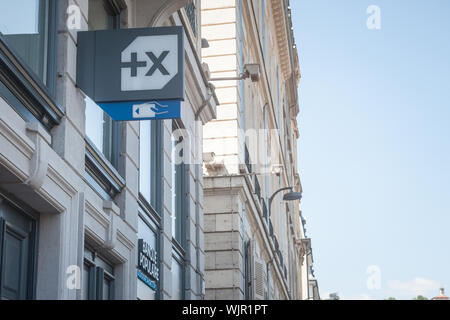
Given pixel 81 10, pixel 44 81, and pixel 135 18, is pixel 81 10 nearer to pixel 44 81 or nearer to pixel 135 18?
pixel 44 81

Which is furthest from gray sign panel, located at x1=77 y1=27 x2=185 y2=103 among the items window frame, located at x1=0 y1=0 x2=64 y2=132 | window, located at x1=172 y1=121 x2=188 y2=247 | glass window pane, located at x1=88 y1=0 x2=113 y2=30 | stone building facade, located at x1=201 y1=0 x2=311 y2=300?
stone building facade, located at x1=201 y1=0 x2=311 y2=300

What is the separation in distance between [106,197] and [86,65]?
2.19 metres

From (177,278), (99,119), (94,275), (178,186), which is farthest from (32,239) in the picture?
(178,186)

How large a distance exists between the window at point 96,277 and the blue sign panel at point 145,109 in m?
1.87

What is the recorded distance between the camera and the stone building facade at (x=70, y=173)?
9844 millimetres

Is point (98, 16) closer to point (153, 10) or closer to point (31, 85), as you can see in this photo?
point (153, 10)

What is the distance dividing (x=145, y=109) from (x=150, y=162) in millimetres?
4648

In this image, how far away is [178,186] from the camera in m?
19.7

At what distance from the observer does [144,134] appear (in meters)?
16.2

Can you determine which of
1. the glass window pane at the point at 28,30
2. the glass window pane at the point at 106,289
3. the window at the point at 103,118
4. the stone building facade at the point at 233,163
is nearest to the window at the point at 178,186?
the window at the point at 103,118

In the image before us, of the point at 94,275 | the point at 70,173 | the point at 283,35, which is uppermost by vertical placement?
the point at 283,35

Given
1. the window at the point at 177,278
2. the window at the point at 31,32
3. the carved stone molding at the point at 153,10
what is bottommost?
the window at the point at 177,278

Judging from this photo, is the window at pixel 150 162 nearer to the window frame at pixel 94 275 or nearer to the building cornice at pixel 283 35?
the window frame at pixel 94 275

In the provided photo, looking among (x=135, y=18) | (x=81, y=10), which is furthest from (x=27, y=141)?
(x=135, y=18)
